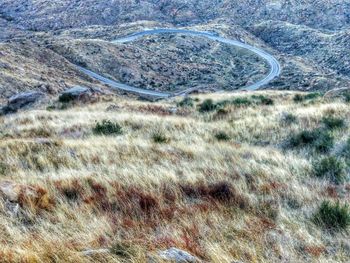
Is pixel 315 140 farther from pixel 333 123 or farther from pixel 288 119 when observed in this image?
pixel 288 119

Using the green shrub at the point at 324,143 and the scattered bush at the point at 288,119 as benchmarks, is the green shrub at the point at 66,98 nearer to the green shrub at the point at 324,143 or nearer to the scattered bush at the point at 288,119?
the scattered bush at the point at 288,119

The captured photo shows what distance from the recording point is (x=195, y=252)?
173 inches

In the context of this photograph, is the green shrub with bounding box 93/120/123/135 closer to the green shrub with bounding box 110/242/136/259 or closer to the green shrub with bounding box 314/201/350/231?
the green shrub with bounding box 314/201/350/231

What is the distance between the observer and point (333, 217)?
17.6 ft

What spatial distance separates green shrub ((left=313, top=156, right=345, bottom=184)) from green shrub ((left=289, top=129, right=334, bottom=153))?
1838mm

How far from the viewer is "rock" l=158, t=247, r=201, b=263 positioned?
13.0 ft

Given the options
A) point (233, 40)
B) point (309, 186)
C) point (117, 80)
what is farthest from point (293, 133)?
point (233, 40)

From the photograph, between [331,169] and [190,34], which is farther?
[190,34]

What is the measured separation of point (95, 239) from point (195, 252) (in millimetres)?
1203

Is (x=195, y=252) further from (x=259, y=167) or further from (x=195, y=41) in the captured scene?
(x=195, y=41)

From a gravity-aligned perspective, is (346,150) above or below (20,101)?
above

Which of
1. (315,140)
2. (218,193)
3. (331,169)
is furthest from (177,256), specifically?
(315,140)

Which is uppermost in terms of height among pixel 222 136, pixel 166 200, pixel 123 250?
pixel 123 250

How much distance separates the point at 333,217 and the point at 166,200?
2.43m
